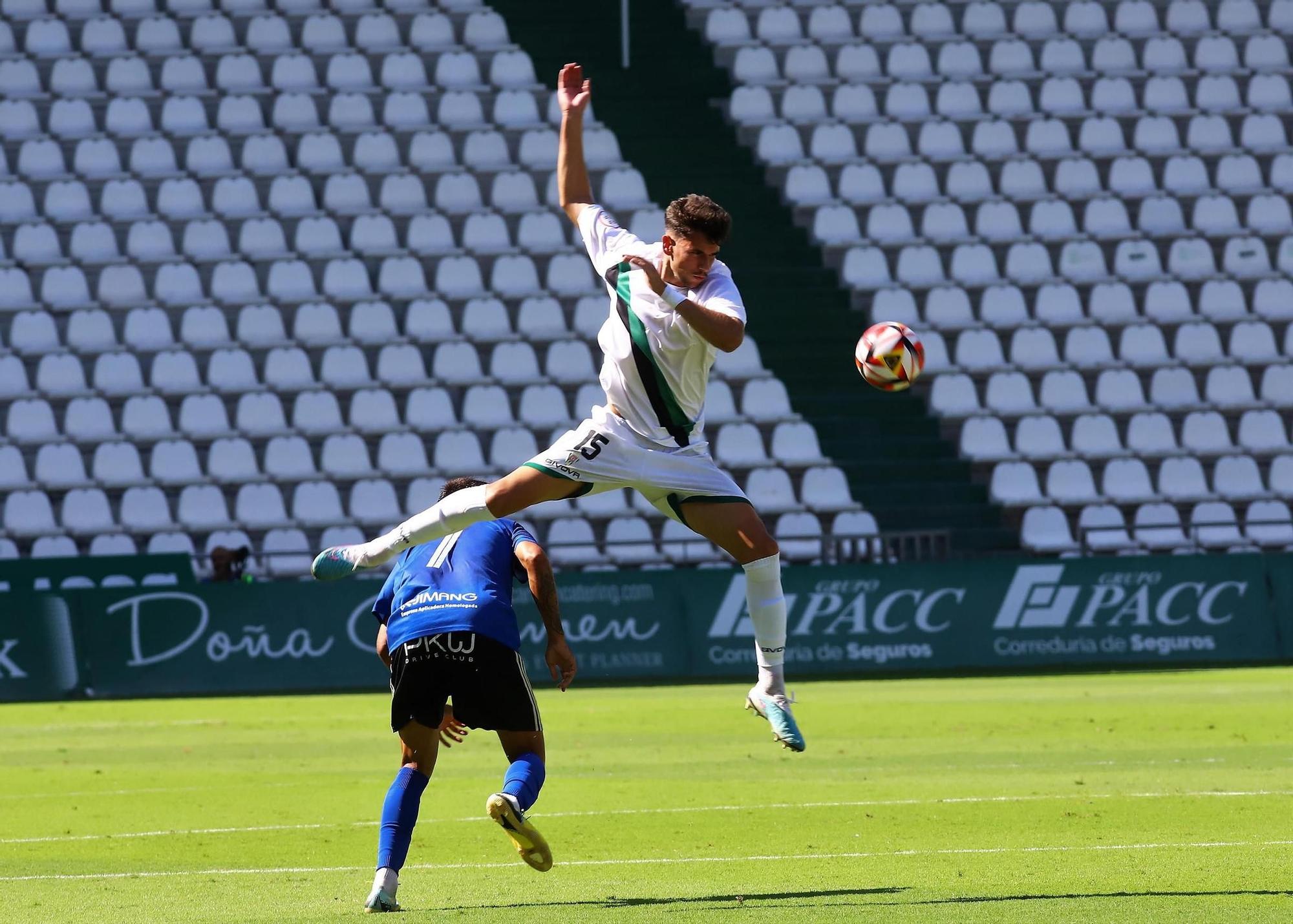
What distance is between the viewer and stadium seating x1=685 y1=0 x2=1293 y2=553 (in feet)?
78.4

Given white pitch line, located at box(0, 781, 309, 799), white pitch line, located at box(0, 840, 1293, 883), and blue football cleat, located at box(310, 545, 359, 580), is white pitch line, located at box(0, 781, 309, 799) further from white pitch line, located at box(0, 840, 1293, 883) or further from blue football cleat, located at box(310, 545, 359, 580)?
blue football cleat, located at box(310, 545, 359, 580)

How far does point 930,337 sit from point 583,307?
198 inches

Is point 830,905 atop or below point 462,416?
atop

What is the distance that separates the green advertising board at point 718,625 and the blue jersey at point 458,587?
11.5 meters

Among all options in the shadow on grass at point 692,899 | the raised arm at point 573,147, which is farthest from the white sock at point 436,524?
the shadow on grass at point 692,899

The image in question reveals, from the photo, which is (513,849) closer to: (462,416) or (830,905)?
(830,905)

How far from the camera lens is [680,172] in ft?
87.4

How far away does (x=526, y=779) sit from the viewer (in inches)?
272

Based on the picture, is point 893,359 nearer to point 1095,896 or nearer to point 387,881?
point 1095,896

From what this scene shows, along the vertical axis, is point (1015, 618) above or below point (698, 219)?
below

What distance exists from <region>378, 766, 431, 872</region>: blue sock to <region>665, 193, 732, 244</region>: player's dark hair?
8.23ft

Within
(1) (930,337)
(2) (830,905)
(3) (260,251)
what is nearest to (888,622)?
(1) (930,337)

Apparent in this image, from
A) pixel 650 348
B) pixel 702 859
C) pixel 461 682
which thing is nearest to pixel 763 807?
pixel 702 859

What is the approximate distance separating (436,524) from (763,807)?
11.9ft
